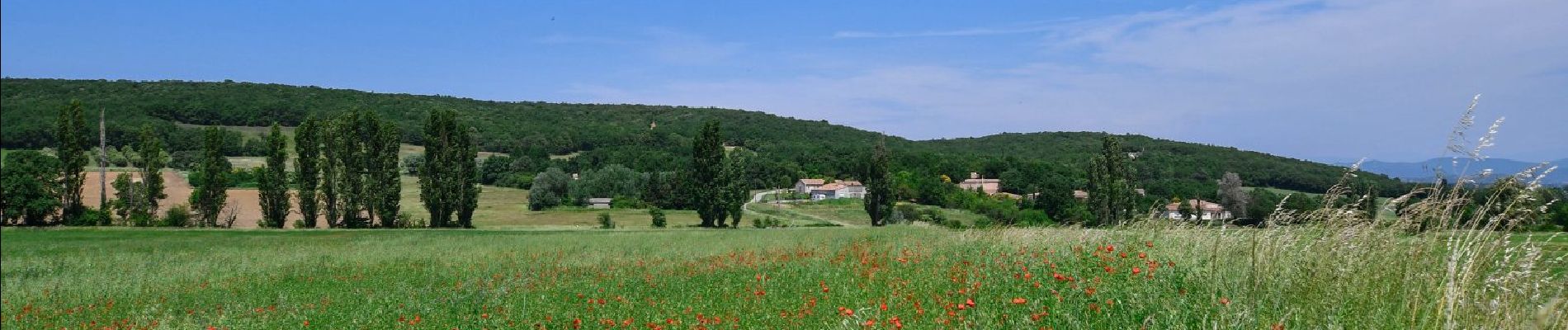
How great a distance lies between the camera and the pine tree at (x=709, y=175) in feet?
211

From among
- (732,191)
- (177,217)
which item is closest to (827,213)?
(732,191)

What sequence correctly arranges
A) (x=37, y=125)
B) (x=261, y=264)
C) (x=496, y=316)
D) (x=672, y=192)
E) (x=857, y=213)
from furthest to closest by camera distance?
1. (x=672, y=192)
2. (x=857, y=213)
3. (x=261, y=264)
4. (x=496, y=316)
5. (x=37, y=125)

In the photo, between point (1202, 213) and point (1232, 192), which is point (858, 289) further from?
point (1232, 192)

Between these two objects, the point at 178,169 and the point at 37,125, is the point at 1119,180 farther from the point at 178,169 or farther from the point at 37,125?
the point at 178,169

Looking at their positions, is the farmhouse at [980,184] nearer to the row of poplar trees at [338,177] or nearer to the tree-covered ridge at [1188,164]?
the tree-covered ridge at [1188,164]

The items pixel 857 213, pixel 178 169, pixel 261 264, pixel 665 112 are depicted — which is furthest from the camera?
pixel 665 112

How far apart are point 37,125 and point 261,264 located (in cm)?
1756

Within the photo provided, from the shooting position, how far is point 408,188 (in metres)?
96.8

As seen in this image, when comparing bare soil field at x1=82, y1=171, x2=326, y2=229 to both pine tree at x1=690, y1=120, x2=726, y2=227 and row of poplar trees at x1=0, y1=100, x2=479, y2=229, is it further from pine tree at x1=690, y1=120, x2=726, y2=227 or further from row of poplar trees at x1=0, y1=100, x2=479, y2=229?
pine tree at x1=690, y1=120, x2=726, y2=227

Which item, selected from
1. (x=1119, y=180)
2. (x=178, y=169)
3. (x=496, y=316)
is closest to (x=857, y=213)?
(x=1119, y=180)

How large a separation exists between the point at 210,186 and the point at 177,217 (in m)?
2.76

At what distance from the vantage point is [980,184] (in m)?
103

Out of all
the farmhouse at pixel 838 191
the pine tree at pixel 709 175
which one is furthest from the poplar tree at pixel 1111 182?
the farmhouse at pixel 838 191

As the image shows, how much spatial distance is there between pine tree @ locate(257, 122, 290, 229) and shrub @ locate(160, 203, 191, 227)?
13.8ft
